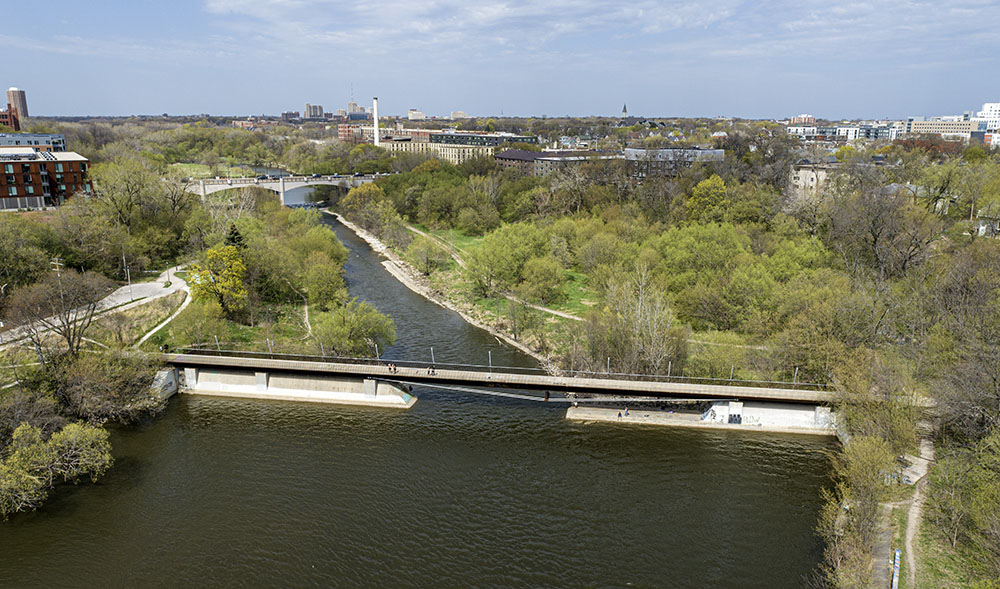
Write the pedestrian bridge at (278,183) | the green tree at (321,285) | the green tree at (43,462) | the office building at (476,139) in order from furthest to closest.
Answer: the office building at (476,139), the pedestrian bridge at (278,183), the green tree at (321,285), the green tree at (43,462)

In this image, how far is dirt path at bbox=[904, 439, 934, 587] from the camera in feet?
70.4

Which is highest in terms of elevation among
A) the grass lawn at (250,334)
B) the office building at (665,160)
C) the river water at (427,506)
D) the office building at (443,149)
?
the office building at (443,149)

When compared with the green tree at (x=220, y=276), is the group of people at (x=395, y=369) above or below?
below

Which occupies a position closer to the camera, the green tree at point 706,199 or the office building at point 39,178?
the green tree at point 706,199

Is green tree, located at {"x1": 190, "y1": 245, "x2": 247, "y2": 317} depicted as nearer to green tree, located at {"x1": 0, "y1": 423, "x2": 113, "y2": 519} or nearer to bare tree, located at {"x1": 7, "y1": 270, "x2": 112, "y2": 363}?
bare tree, located at {"x1": 7, "y1": 270, "x2": 112, "y2": 363}

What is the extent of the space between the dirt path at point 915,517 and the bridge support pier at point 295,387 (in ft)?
85.2

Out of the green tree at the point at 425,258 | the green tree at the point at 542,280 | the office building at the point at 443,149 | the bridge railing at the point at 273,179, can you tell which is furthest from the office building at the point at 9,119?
the green tree at the point at 542,280

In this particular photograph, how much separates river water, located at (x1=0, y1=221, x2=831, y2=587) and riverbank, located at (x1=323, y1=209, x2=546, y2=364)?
11858 millimetres

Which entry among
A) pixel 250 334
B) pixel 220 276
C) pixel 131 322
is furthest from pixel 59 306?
pixel 250 334

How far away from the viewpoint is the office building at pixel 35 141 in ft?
288

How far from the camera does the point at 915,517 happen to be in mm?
24422

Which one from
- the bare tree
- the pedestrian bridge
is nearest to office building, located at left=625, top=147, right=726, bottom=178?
the pedestrian bridge

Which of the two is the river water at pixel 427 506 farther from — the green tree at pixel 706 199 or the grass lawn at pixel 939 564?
the green tree at pixel 706 199

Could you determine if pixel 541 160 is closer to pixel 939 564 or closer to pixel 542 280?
pixel 542 280
